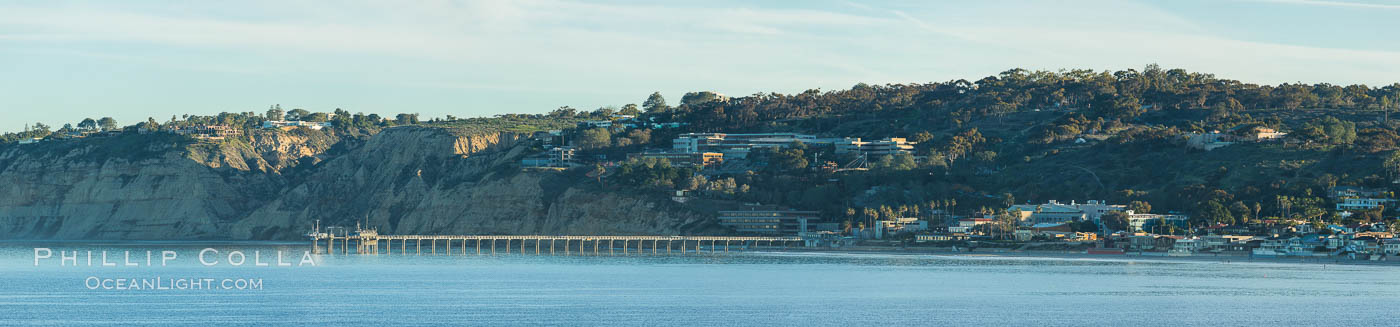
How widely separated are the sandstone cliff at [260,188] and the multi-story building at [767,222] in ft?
48.9

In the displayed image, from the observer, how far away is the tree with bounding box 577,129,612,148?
182750 mm

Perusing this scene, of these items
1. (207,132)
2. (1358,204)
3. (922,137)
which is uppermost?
(207,132)

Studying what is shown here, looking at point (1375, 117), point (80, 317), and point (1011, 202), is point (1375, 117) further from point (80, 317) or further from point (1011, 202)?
point (80, 317)

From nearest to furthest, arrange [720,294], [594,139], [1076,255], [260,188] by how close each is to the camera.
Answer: [720,294], [1076,255], [594,139], [260,188]

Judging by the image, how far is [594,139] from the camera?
7210 inches

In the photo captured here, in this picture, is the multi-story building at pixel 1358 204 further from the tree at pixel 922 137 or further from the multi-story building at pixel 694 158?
the multi-story building at pixel 694 158

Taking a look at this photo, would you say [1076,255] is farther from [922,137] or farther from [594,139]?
[594,139]

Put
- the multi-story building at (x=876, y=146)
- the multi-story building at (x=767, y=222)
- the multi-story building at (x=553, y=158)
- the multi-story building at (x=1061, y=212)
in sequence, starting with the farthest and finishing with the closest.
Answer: the multi-story building at (x=876, y=146)
the multi-story building at (x=553, y=158)
the multi-story building at (x=767, y=222)
the multi-story building at (x=1061, y=212)

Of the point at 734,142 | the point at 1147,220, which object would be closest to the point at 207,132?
the point at 734,142

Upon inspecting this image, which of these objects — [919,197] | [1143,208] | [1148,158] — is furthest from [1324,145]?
[919,197]

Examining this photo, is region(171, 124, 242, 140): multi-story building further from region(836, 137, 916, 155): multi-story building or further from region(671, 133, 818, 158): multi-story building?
region(836, 137, 916, 155): multi-story building

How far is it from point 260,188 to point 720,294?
122 metres

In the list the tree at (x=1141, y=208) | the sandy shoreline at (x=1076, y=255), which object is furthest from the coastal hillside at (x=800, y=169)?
the sandy shoreline at (x=1076, y=255)

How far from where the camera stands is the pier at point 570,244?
141000mm
